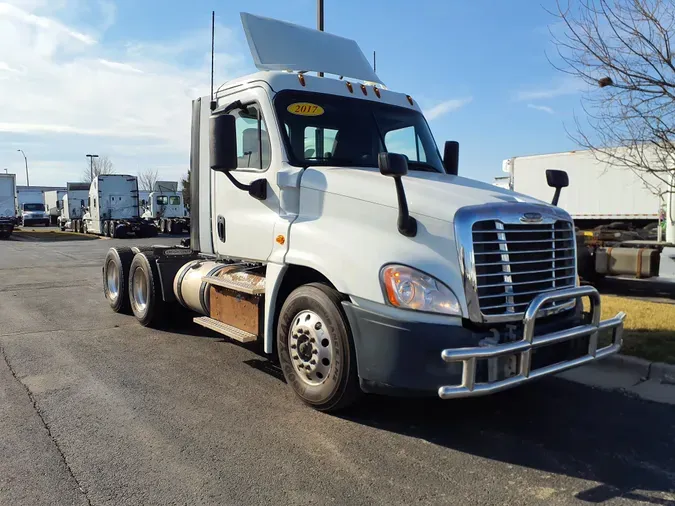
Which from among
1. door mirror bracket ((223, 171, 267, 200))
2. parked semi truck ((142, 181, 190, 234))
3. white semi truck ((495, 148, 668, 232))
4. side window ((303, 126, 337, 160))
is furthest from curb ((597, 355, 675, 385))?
parked semi truck ((142, 181, 190, 234))

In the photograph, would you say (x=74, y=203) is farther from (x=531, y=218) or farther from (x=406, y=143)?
(x=531, y=218)

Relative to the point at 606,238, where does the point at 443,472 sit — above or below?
below

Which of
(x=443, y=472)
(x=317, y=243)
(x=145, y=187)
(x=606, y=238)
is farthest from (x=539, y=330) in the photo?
(x=145, y=187)

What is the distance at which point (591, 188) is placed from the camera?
16.2 m

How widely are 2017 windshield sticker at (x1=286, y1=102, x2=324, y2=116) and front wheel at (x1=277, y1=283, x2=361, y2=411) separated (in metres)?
1.71

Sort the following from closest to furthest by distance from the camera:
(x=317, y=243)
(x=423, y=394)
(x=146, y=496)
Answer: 1. (x=146, y=496)
2. (x=423, y=394)
3. (x=317, y=243)

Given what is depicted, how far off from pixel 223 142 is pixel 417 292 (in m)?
2.19

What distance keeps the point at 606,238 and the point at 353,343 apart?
33.5 feet

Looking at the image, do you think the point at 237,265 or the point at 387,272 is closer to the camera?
the point at 387,272

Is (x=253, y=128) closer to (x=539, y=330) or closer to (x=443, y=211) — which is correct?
(x=443, y=211)

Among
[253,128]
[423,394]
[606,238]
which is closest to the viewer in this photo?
[423,394]

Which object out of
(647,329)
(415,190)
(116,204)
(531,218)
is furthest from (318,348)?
(116,204)

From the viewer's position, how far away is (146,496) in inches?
130

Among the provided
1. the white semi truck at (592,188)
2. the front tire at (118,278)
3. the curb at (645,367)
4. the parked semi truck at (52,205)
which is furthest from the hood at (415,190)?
the parked semi truck at (52,205)
